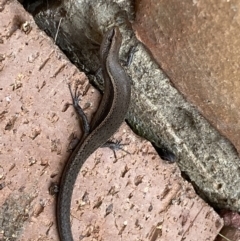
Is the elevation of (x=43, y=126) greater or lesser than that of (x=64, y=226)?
greater

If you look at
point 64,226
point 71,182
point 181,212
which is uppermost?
point 181,212

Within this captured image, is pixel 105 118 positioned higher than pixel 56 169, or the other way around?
pixel 105 118

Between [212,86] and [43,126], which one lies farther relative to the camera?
[43,126]

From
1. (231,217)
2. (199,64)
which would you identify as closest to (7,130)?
(199,64)

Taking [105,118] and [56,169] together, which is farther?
[105,118]

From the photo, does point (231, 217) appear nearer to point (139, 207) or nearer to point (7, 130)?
point (139, 207)

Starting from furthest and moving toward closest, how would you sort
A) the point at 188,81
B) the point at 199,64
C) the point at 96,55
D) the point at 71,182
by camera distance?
the point at 96,55
the point at 71,182
the point at 188,81
the point at 199,64

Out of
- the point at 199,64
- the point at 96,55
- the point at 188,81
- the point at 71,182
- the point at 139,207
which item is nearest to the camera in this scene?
the point at 199,64
